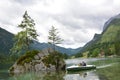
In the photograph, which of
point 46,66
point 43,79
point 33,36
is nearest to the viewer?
point 43,79

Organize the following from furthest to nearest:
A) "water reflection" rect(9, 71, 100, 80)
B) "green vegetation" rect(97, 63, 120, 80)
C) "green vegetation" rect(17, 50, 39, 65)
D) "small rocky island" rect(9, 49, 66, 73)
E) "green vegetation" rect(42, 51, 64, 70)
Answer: "green vegetation" rect(17, 50, 39, 65), "small rocky island" rect(9, 49, 66, 73), "green vegetation" rect(42, 51, 64, 70), "water reflection" rect(9, 71, 100, 80), "green vegetation" rect(97, 63, 120, 80)

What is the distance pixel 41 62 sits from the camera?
81750mm

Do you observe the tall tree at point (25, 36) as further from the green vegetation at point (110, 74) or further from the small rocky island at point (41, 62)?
the green vegetation at point (110, 74)

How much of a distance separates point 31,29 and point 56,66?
15.9 m

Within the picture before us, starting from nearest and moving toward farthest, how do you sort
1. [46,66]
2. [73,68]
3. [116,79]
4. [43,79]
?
[116,79], [43,79], [73,68], [46,66]

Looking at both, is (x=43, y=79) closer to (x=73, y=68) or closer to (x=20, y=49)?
(x=73, y=68)

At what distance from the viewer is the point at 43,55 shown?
269 feet

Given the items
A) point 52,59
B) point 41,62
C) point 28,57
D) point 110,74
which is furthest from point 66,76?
point 28,57

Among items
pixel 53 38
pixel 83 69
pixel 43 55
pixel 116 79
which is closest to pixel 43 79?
pixel 116 79

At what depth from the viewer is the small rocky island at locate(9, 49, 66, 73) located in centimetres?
8150

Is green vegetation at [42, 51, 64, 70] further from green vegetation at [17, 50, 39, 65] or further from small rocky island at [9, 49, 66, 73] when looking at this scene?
green vegetation at [17, 50, 39, 65]

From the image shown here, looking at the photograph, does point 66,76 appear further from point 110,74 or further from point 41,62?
point 41,62

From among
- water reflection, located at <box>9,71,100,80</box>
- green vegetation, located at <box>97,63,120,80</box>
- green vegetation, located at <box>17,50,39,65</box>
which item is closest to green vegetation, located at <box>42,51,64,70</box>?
green vegetation, located at <box>17,50,39,65</box>

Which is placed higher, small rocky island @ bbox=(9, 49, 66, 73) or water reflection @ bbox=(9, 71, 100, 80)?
small rocky island @ bbox=(9, 49, 66, 73)
